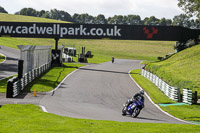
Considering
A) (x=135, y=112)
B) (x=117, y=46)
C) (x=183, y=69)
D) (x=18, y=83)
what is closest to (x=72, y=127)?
(x=135, y=112)

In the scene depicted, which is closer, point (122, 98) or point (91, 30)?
point (122, 98)

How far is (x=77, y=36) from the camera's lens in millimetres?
52625

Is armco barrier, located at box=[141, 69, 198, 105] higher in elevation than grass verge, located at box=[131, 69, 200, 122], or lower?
higher

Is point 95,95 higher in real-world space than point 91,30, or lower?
lower

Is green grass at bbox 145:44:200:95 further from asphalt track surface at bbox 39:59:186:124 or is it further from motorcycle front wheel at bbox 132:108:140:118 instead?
motorcycle front wheel at bbox 132:108:140:118

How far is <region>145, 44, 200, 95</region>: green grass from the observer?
3293 cm

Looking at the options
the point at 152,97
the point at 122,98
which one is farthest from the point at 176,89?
the point at 122,98

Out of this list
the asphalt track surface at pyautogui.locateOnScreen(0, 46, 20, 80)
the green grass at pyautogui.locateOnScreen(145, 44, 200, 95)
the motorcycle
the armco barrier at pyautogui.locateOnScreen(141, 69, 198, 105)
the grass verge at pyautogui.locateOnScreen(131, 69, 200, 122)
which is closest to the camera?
the motorcycle

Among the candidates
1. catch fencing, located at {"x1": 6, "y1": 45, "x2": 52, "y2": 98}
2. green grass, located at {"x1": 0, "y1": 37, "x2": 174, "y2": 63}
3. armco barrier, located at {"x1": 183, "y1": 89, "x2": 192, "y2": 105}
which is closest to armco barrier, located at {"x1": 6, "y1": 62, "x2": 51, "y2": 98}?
catch fencing, located at {"x1": 6, "y1": 45, "x2": 52, "y2": 98}

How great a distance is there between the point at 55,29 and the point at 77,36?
10.7 feet

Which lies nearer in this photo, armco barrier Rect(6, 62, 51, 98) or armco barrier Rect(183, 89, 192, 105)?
armco barrier Rect(6, 62, 51, 98)

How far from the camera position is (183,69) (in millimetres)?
45875

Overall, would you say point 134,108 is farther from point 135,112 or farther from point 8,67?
point 8,67

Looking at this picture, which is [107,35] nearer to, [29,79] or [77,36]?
[77,36]
